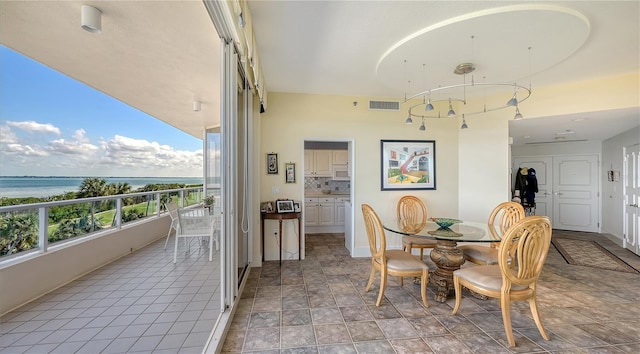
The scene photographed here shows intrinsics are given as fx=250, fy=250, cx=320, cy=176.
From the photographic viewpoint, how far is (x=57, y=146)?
200 cm

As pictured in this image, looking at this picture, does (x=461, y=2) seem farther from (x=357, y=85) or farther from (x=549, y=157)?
(x=549, y=157)

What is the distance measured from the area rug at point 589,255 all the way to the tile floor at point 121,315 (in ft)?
16.9

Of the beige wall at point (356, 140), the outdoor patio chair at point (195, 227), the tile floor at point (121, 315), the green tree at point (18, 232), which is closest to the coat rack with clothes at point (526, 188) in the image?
the beige wall at point (356, 140)

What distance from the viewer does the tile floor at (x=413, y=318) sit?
1935 millimetres

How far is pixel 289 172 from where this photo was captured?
3965 mm

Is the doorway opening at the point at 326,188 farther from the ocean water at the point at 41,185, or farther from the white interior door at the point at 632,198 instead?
the white interior door at the point at 632,198

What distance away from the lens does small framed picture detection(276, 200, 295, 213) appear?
3775 mm

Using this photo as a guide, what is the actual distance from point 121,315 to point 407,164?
4.06 metres

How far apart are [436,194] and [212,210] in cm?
354

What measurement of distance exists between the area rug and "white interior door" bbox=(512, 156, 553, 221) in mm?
1421

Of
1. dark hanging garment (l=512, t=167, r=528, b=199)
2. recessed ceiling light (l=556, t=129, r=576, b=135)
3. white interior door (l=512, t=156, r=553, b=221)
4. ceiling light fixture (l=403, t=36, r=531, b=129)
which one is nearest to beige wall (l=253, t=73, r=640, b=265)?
ceiling light fixture (l=403, t=36, r=531, b=129)

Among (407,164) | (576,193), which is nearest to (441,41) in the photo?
(407,164)

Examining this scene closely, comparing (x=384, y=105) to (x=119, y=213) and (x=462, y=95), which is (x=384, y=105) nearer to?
(x=462, y=95)

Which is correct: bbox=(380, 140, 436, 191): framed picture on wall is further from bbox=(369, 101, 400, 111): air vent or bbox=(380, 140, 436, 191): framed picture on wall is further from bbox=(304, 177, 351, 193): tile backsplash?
bbox=(304, 177, 351, 193): tile backsplash
